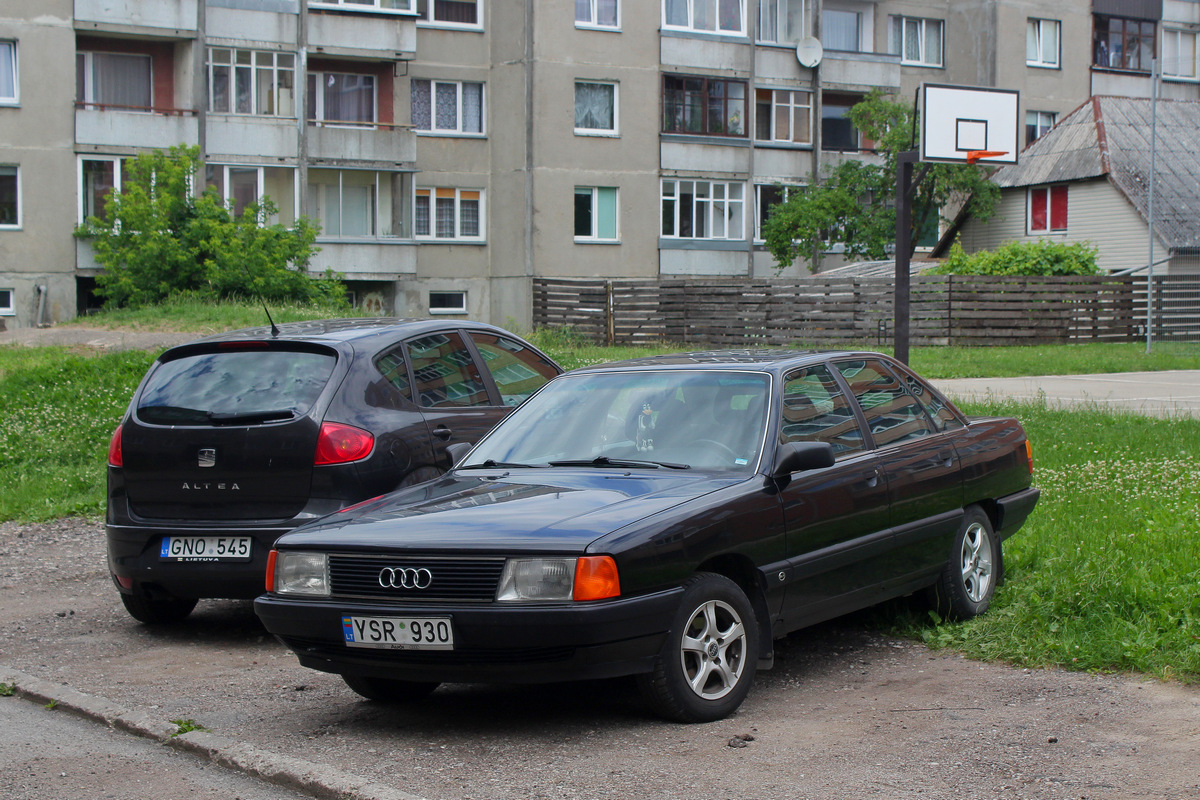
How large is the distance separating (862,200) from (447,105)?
13.4m

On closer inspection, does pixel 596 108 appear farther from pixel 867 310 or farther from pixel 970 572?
pixel 970 572

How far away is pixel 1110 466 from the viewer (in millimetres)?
11219

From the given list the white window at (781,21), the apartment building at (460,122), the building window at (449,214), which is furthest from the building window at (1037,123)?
the building window at (449,214)

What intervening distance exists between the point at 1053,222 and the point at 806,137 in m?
8.38

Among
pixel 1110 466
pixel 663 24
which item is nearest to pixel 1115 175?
pixel 663 24

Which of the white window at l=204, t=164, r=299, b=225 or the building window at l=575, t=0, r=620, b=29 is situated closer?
the white window at l=204, t=164, r=299, b=225

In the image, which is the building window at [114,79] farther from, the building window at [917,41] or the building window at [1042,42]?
the building window at [1042,42]

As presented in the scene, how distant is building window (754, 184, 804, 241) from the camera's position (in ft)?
147

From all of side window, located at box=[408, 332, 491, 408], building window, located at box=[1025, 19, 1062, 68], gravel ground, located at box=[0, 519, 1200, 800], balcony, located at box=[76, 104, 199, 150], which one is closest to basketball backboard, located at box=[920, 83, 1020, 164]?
side window, located at box=[408, 332, 491, 408]

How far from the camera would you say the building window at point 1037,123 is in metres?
50.6

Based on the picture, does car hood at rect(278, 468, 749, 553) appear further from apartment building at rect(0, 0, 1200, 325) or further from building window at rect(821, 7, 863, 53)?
building window at rect(821, 7, 863, 53)

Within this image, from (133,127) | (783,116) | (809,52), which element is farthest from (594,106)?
(133,127)

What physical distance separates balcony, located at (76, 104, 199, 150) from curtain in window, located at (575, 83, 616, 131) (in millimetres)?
11302

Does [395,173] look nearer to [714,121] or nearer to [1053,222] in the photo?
[714,121]
